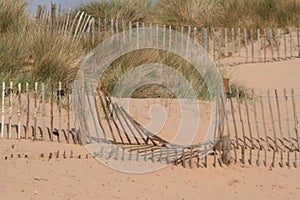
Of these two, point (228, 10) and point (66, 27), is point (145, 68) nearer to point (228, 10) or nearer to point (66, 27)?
point (66, 27)

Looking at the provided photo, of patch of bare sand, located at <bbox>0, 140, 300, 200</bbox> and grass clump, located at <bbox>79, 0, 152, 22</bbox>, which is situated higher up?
grass clump, located at <bbox>79, 0, 152, 22</bbox>

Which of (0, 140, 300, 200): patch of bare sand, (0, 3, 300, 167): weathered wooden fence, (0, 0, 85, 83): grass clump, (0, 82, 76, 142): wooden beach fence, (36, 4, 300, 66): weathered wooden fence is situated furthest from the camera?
(36, 4, 300, 66): weathered wooden fence

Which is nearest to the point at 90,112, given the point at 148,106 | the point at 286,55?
the point at 148,106

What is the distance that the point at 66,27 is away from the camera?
38.9ft

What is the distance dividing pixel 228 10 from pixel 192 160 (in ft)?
31.0

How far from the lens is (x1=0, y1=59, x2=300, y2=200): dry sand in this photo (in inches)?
214

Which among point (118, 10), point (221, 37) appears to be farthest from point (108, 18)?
point (221, 37)

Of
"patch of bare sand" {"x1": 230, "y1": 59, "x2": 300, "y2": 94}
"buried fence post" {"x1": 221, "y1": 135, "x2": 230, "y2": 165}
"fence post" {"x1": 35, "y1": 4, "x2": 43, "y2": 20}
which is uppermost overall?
"fence post" {"x1": 35, "y1": 4, "x2": 43, "y2": 20}

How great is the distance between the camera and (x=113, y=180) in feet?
19.4

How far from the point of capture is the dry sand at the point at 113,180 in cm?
544

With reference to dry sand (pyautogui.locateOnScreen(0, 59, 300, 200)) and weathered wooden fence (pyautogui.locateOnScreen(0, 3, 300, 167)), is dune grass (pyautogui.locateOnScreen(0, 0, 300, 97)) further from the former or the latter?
dry sand (pyautogui.locateOnScreen(0, 59, 300, 200))

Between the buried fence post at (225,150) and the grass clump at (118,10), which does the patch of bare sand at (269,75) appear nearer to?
the grass clump at (118,10)

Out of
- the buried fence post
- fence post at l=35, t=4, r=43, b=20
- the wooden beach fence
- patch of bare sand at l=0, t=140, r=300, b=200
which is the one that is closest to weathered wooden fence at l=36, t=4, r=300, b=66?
fence post at l=35, t=4, r=43, b=20

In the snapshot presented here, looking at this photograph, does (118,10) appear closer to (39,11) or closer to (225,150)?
(39,11)
